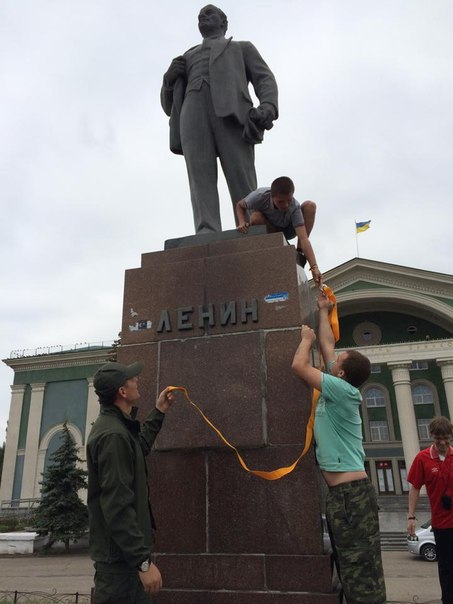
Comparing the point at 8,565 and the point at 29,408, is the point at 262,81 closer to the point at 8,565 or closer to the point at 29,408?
the point at 8,565

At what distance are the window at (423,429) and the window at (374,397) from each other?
2533 millimetres

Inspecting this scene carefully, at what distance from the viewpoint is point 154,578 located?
226cm

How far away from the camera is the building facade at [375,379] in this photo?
31.7 meters

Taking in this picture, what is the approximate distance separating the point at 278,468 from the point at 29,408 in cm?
3538

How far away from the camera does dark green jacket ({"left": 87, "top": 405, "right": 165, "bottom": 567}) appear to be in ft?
7.48

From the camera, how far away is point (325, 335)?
3799 millimetres

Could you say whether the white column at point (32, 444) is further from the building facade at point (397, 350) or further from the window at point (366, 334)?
the window at point (366, 334)

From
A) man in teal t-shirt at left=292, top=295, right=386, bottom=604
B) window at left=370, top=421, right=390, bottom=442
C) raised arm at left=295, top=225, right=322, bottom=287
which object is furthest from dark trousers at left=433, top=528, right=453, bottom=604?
window at left=370, top=421, right=390, bottom=442

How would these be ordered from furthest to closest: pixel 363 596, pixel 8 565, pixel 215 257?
pixel 8 565 → pixel 215 257 → pixel 363 596

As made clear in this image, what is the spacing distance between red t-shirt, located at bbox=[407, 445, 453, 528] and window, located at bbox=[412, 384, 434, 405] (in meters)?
31.6

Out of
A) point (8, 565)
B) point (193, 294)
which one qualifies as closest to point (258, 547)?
point (193, 294)

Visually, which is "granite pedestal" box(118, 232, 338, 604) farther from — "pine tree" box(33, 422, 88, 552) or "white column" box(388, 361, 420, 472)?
"white column" box(388, 361, 420, 472)

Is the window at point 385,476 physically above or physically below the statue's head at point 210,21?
below

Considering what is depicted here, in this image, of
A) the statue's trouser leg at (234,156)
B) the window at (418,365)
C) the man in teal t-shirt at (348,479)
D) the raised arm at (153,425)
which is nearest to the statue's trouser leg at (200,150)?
the statue's trouser leg at (234,156)
